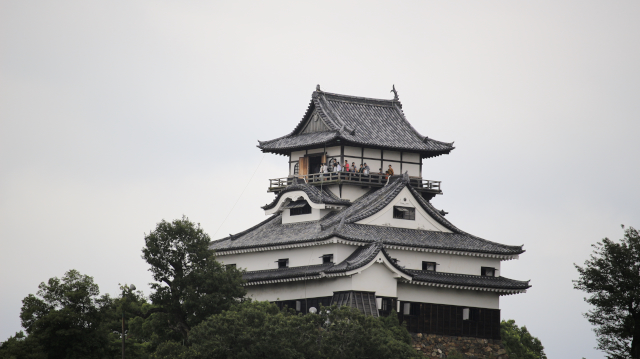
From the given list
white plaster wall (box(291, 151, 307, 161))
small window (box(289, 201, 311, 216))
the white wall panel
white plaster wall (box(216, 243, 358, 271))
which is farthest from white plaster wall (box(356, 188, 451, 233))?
white plaster wall (box(291, 151, 307, 161))

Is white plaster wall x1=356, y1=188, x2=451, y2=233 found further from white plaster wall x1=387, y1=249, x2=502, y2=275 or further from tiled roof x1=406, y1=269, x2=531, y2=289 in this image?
tiled roof x1=406, y1=269, x2=531, y2=289

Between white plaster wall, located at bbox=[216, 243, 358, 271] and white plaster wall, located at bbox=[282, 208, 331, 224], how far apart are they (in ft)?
10.6

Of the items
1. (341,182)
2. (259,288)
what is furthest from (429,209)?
(259,288)

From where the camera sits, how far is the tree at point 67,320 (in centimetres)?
5334

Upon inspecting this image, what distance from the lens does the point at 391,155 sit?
7169cm

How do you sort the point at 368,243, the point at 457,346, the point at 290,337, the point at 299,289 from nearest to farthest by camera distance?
the point at 290,337, the point at 368,243, the point at 457,346, the point at 299,289

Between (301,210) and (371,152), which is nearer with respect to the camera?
(301,210)

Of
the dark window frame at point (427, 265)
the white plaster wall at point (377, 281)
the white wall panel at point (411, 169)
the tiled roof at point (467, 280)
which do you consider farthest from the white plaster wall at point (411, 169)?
the white plaster wall at point (377, 281)

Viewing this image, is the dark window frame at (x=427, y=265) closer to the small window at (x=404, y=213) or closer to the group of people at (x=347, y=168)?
the small window at (x=404, y=213)

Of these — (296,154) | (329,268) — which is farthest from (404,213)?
(296,154)

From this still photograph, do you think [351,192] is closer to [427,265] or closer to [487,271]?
[427,265]

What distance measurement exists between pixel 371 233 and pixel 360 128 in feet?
33.7

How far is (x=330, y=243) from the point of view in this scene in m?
62.7

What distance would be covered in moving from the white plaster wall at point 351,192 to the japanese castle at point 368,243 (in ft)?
0.20
